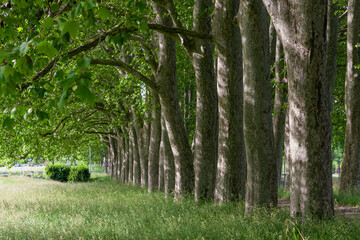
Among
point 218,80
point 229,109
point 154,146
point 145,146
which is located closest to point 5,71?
point 229,109

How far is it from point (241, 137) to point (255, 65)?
94.1 inches

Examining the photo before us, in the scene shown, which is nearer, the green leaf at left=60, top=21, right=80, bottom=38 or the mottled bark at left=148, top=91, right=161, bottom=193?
the green leaf at left=60, top=21, right=80, bottom=38

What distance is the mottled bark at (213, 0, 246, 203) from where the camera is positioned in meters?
9.36

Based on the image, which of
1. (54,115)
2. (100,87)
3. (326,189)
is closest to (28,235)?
(326,189)

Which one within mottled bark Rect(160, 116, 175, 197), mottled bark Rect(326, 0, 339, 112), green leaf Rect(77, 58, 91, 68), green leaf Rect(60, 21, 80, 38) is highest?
mottled bark Rect(326, 0, 339, 112)

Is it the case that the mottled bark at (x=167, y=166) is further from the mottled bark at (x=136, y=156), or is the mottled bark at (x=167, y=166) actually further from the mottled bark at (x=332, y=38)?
the mottled bark at (x=136, y=156)

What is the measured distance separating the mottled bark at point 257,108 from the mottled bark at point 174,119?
185 inches

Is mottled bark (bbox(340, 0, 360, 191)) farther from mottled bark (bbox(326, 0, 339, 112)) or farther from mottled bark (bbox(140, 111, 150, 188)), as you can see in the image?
mottled bark (bbox(140, 111, 150, 188))

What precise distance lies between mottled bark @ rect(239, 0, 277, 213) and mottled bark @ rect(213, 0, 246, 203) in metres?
1.54

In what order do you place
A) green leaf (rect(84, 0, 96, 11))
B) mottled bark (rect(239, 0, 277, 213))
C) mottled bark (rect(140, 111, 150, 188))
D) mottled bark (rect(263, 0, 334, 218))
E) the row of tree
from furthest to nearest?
mottled bark (rect(140, 111, 150, 188)) < mottled bark (rect(239, 0, 277, 213)) < mottled bark (rect(263, 0, 334, 218)) < the row of tree < green leaf (rect(84, 0, 96, 11))

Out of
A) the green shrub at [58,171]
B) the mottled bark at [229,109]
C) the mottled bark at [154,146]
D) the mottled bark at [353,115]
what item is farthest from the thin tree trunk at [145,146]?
the green shrub at [58,171]

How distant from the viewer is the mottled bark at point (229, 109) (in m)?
9.36

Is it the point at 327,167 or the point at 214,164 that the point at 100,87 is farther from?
the point at 327,167

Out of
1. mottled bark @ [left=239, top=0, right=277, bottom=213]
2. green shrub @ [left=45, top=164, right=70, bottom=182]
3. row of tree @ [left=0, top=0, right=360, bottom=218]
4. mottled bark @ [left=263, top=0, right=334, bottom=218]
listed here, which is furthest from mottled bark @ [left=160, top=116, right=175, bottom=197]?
green shrub @ [left=45, top=164, right=70, bottom=182]
